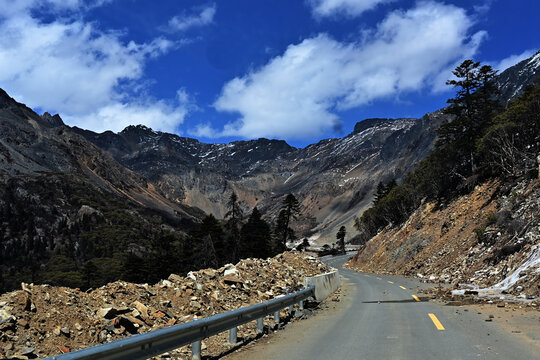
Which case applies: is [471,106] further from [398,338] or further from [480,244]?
[398,338]

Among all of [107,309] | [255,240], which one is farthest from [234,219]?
[107,309]

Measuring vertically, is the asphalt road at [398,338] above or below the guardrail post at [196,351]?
below

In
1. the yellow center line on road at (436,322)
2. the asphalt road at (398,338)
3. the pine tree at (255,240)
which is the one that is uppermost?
the pine tree at (255,240)

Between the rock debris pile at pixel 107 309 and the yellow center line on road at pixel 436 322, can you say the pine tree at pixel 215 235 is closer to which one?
the rock debris pile at pixel 107 309

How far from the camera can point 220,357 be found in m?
7.80

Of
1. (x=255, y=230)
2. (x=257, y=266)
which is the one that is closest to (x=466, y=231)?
(x=257, y=266)

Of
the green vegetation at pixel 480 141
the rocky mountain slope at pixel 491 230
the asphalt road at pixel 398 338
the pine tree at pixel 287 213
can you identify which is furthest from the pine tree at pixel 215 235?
the asphalt road at pixel 398 338

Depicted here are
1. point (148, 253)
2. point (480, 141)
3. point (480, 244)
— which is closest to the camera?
point (480, 244)

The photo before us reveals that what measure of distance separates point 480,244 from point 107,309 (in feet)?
84.0

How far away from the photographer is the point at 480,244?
89.0 ft

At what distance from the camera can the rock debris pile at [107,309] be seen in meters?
6.96

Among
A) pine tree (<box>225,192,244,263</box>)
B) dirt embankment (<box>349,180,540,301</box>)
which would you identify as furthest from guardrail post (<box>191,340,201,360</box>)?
pine tree (<box>225,192,244,263</box>)

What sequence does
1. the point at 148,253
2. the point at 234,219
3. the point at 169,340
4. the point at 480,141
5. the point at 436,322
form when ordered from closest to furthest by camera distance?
the point at 169,340 → the point at 436,322 → the point at 480,141 → the point at 234,219 → the point at 148,253

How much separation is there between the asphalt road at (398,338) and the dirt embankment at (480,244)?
176 inches
